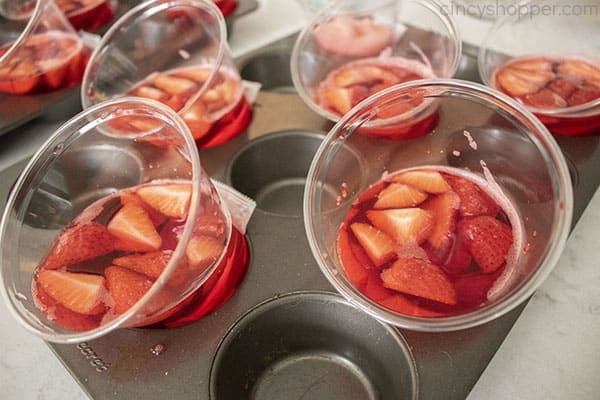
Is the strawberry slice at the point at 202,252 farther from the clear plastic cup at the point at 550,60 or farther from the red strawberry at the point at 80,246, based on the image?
the clear plastic cup at the point at 550,60

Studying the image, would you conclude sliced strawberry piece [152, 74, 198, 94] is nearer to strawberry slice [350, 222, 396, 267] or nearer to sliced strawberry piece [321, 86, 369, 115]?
sliced strawberry piece [321, 86, 369, 115]

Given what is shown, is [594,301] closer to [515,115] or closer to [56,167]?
[515,115]

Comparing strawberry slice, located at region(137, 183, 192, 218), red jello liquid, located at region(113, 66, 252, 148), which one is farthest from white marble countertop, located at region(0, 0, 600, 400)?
red jello liquid, located at region(113, 66, 252, 148)

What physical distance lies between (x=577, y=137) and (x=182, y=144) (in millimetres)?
708

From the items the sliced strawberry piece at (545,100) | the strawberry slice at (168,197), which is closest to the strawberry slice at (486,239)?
the sliced strawberry piece at (545,100)

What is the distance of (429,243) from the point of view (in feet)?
2.66

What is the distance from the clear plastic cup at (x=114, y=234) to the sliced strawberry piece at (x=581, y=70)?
705 millimetres

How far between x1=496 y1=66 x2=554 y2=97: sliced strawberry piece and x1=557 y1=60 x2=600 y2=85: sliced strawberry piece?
0.03 metres

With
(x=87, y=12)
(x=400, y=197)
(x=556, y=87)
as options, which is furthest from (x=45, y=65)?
(x=556, y=87)

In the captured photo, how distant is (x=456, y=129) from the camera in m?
0.90

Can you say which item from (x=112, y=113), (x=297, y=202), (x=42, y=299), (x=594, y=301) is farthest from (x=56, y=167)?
(x=594, y=301)

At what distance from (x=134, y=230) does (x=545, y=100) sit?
2.49 ft

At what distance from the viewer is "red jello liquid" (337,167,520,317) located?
732 mm

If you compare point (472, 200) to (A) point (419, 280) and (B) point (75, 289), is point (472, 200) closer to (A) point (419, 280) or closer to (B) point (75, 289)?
(A) point (419, 280)
